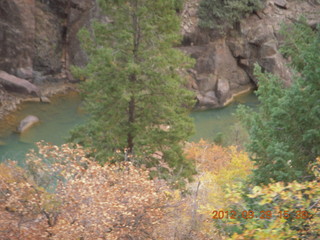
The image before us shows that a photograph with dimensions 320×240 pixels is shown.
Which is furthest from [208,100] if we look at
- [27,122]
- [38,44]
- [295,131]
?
[295,131]

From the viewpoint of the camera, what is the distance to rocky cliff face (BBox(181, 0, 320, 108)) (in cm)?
3459

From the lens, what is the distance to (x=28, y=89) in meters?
31.6

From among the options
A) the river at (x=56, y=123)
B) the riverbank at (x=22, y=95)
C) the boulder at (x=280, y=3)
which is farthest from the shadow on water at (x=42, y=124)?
the boulder at (x=280, y=3)

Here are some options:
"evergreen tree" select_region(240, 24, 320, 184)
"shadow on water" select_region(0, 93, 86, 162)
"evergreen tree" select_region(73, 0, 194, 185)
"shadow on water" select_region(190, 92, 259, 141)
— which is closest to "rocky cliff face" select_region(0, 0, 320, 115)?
"shadow on water" select_region(190, 92, 259, 141)

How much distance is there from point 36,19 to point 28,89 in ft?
24.5

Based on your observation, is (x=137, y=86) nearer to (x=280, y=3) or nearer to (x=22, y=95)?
(x=22, y=95)

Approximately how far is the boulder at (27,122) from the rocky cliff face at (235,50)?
13400 millimetres

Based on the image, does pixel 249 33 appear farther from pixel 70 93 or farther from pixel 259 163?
pixel 259 163

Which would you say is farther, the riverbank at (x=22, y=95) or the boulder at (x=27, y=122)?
the riverbank at (x=22, y=95)

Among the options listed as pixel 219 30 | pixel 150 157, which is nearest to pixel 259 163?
pixel 150 157

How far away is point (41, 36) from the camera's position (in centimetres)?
3562

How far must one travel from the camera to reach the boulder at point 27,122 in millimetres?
27016

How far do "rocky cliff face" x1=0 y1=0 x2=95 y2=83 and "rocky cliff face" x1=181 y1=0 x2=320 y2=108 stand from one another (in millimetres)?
9861

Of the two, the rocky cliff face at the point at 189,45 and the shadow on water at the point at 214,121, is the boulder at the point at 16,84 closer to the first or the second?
the rocky cliff face at the point at 189,45
